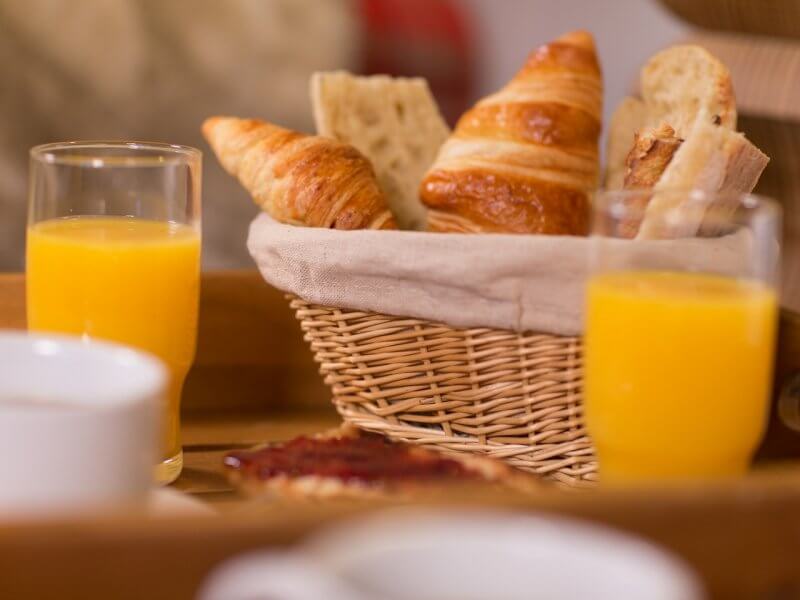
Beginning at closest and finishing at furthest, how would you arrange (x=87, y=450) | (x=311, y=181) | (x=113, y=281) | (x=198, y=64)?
(x=87, y=450), (x=113, y=281), (x=311, y=181), (x=198, y=64)

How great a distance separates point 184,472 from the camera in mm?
925

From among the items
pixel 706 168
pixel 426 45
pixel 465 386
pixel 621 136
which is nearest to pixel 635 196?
pixel 706 168

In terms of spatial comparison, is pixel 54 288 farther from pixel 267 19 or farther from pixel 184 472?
pixel 267 19

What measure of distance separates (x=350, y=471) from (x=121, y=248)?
26 cm

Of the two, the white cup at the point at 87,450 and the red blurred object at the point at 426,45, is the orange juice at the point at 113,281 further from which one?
the red blurred object at the point at 426,45

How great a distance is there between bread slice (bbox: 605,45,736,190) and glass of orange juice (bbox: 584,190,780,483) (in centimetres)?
17

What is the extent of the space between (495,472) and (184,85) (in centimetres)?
142

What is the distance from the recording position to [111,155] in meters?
0.92

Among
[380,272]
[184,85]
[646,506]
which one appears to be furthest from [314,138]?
[184,85]

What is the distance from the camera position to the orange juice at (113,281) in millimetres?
826

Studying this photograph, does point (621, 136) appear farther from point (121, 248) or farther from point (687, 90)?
point (121, 248)

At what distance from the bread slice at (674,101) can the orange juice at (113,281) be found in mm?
367

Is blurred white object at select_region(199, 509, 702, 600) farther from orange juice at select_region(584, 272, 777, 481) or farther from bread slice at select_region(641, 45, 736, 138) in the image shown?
Result: bread slice at select_region(641, 45, 736, 138)

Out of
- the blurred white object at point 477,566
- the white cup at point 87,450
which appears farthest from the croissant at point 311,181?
the blurred white object at point 477,566
